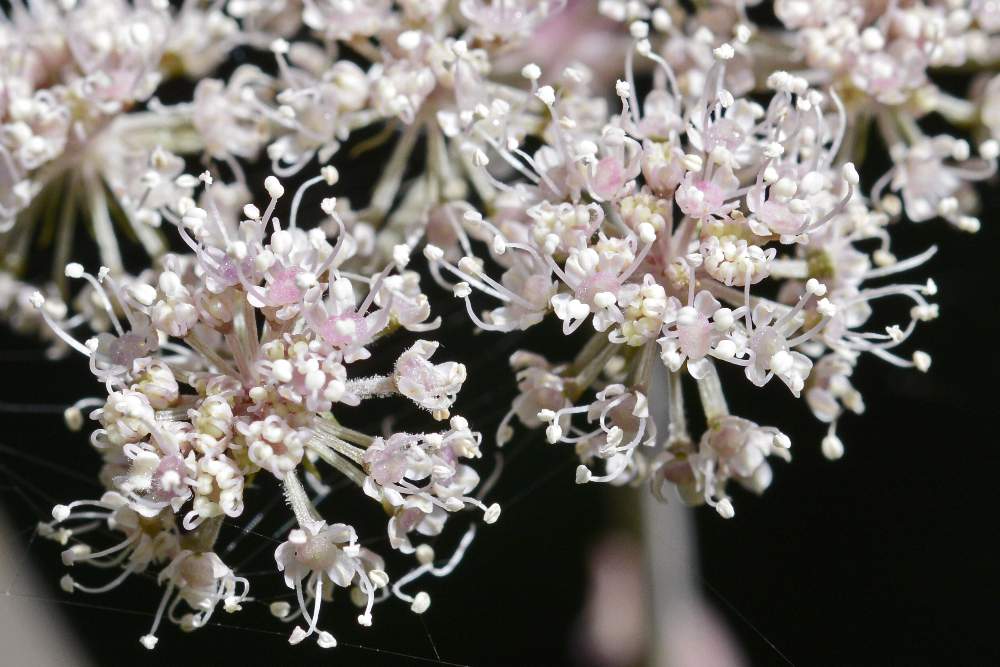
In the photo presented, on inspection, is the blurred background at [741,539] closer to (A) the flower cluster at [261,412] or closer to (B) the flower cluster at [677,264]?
(A) the flower cluster at [261,412]

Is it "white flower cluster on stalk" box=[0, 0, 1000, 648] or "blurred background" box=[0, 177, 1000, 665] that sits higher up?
"white flower cluster on stalk" box=[0, 0, 1000, 648]

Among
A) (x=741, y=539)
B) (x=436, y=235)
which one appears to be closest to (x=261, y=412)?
(x=436, y=235)

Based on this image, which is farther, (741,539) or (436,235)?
(741,539)

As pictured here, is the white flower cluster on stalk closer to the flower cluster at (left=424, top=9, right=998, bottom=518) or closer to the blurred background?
the flower cluster at (left=424, top=9, right=998, bottom=518)

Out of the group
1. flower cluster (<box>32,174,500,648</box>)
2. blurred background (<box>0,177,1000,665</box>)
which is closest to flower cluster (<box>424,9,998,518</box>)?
flower cluster (<box>32,174,500,648</box>)

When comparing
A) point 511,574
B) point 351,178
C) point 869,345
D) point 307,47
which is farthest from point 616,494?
point 307,47

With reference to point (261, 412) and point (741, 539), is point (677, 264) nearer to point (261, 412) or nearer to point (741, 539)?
point (261, 412)

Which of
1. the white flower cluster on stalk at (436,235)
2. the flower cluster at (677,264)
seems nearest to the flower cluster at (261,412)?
the white flower cluster on stalk at (436,235)

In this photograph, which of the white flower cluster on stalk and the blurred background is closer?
the white flower cluster on stalk
